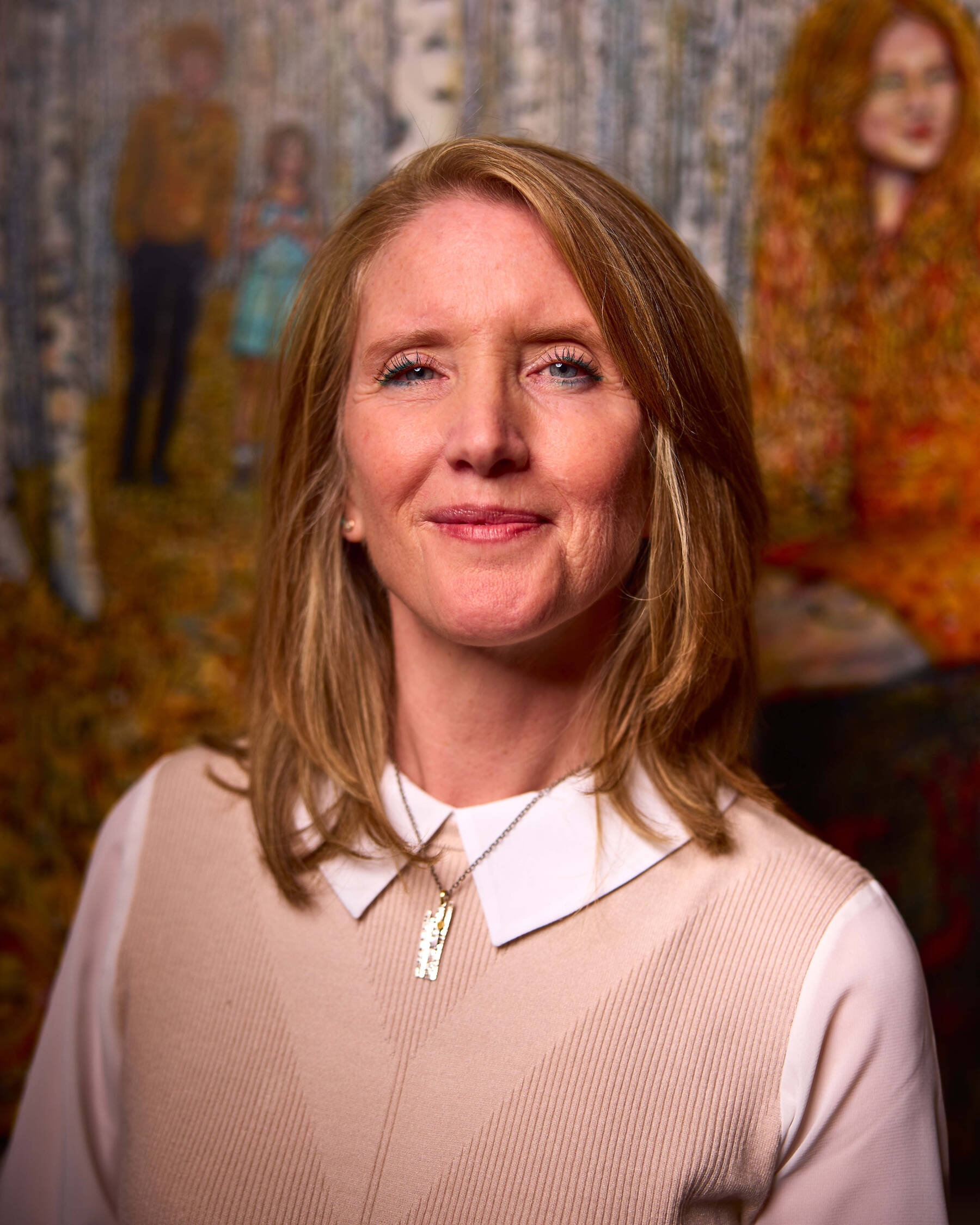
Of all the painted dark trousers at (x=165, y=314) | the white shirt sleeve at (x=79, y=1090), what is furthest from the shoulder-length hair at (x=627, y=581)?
the painted dark trousers at (x=165, y=314)

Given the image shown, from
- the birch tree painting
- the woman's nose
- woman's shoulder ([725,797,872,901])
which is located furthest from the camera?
the birch tree painting

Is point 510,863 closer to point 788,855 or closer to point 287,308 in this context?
point 788,855

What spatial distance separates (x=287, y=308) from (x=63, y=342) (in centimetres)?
48

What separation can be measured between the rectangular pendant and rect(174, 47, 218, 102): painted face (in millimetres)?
1706

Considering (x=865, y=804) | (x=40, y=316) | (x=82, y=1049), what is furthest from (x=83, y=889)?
(x=865, y=804)

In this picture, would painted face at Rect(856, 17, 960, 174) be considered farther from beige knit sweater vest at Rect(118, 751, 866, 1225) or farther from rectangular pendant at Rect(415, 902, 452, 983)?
rectangular pendant at Rect(415, 902, 452, 983)

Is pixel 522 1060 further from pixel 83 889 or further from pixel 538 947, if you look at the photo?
pixel 83 889

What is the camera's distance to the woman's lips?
1.29m

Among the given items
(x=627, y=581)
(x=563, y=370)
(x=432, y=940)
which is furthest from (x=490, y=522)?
(x=432, y=940)

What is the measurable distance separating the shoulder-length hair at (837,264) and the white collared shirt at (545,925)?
2.69 ft

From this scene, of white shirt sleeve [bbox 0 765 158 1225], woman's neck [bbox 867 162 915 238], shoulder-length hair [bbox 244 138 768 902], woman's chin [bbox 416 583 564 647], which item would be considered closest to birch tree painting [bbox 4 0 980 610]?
woman's neck [bbox 867 162 915 238]

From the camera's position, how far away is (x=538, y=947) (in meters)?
1.38

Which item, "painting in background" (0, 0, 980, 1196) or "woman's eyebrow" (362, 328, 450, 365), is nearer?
"woman's eyebrow" (362, 328, 450, 365)

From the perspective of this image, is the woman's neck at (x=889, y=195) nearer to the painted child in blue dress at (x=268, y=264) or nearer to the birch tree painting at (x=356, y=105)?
the birch tree painting at (x=356, y=105)
